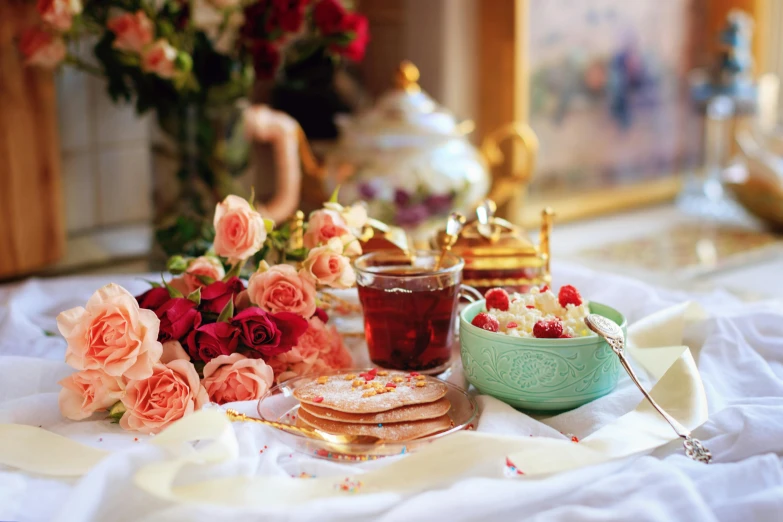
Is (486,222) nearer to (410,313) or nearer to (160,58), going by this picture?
(410,313)

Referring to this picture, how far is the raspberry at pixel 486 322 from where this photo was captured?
2.41 ft

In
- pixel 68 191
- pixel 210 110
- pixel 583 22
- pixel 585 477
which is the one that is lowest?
pixel 585 477

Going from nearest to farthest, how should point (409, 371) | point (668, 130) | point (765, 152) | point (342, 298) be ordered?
point (409, 371), point (342, 298), point (765, 152), point (668, 130)

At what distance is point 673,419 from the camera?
68 centimetres

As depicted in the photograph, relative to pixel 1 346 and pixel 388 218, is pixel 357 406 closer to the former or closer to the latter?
pixel 1 346

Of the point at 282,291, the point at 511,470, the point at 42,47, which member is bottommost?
the point at 511,470

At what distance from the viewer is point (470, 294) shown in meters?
0.93

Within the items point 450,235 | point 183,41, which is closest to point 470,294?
point 450,235

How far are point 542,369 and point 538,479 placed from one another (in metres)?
0.13

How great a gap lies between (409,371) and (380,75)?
1.27 m

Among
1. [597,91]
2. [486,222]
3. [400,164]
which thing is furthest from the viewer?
[597,91]

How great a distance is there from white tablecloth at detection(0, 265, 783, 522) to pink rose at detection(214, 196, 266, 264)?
0.60 feet

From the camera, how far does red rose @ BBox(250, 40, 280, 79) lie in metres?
1.27

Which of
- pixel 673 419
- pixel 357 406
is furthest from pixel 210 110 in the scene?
pixel 673 419
